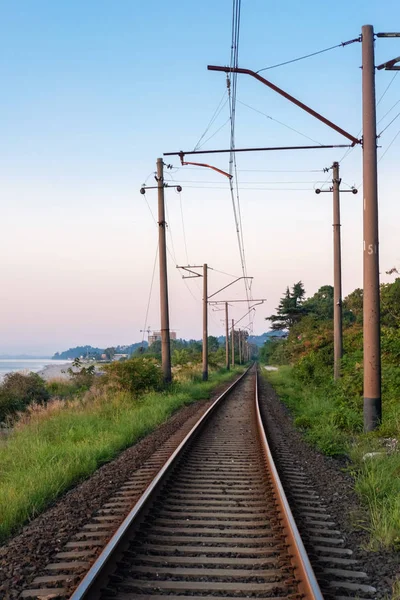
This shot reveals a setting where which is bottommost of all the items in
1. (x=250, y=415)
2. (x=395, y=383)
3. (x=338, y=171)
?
(x=250, y=415)

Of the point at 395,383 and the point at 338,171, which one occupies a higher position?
the point at 338,171

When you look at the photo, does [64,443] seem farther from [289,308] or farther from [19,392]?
[289,308]

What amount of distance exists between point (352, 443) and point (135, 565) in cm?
791

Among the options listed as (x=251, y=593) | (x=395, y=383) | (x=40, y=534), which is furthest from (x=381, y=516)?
(x=395, y=383)

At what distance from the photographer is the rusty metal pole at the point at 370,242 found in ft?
40.8

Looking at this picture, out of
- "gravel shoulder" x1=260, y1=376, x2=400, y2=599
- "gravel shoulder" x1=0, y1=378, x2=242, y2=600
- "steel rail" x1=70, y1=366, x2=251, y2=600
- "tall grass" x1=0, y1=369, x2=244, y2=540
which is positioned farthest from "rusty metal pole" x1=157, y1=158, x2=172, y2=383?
"steel rail" x1=70, y1=366, x2=251, y2=600

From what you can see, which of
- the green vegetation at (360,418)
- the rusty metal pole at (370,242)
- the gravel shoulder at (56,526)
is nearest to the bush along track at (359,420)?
the green vegetation at (360,418)

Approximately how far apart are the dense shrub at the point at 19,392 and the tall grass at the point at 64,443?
5.58 m

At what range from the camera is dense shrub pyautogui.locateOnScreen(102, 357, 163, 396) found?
23.0m

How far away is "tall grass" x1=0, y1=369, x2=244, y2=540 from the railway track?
3.68 ft

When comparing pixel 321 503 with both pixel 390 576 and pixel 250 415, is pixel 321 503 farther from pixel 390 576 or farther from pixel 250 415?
pixel 250 415

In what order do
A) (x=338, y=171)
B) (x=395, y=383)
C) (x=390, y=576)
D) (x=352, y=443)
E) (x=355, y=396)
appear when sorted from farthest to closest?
(x=338, y=171) < (x=355, y=396) < (x=395, y=383) < (x=352, y=443) < (x=390, y=576)

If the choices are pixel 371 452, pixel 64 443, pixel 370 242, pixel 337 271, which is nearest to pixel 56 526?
pixel 64 443

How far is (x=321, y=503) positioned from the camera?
7.89m
